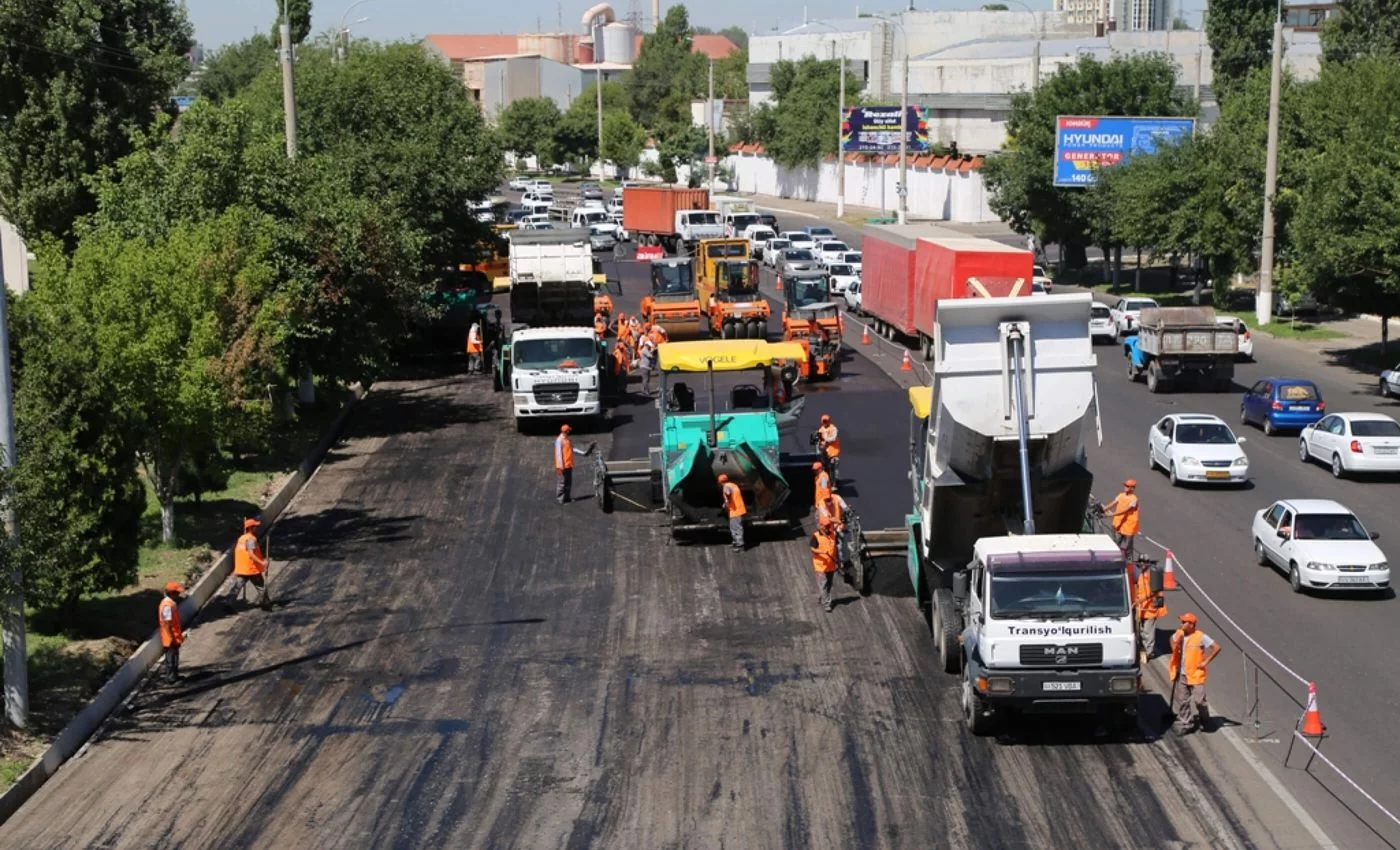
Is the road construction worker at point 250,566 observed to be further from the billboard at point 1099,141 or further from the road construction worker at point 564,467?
the billboard at point 1099,141

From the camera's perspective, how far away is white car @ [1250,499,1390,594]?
2361cm

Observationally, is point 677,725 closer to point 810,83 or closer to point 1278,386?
point 1278,386

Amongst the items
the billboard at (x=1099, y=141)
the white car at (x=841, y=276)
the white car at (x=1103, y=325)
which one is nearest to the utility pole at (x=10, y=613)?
the white car at (x=1103, y=325)

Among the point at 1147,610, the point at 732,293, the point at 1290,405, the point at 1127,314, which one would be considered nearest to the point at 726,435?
the point at 1147,610

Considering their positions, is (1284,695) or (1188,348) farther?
(1188,348)

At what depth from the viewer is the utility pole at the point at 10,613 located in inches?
731

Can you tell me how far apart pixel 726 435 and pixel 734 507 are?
1354 millimetres

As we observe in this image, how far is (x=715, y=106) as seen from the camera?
497 feet

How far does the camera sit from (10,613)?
1855cm

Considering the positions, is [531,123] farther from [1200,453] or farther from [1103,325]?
[1200,453]

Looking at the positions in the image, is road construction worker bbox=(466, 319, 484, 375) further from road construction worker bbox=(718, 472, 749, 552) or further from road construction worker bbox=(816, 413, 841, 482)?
road construction worker bbox=(718, 472, 749, 552)

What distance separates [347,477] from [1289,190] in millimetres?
32491

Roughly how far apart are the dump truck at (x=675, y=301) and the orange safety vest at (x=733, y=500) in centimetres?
2312

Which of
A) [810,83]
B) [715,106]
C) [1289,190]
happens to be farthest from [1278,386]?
[715,106]
